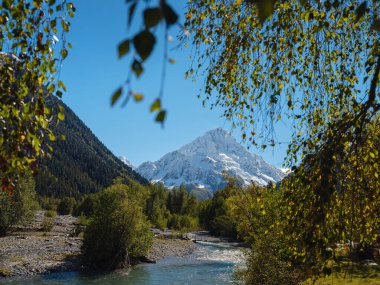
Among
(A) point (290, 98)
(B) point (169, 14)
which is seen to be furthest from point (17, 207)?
(B) point (169, 14)

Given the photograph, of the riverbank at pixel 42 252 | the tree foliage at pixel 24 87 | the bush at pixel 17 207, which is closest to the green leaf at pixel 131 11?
the tree foliage at pixel 24 87

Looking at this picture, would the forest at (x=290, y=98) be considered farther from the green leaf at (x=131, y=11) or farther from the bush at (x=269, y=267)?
the bush at (x=269, y=267)

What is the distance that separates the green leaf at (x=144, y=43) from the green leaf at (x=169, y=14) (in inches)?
4.5

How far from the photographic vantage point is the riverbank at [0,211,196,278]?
36.2 metres

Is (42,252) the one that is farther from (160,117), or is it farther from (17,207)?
(160,117)

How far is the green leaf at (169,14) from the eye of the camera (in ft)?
5.47

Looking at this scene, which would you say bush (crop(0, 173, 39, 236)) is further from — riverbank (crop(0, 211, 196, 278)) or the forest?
the forest

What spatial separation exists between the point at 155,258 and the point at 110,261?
8.01 m

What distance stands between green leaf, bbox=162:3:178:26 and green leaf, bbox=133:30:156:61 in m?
0.11

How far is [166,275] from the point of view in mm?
36688

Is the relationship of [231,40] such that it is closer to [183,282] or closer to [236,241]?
[183,282]

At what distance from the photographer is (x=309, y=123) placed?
6895mm

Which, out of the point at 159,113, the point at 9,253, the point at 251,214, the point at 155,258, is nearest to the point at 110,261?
the point at 155,258

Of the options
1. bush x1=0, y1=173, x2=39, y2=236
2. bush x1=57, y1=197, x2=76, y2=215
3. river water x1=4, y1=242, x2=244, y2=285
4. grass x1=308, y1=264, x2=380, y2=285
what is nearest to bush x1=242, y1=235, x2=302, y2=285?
grass x1=308, y1=264, x2=380, y2=285
